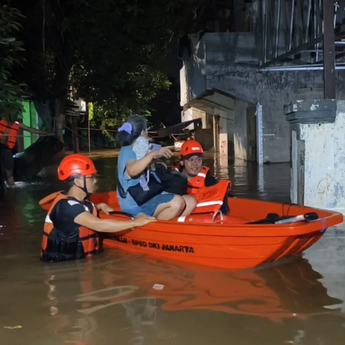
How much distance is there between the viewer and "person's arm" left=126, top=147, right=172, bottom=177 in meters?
5.07

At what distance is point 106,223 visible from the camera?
5.15m

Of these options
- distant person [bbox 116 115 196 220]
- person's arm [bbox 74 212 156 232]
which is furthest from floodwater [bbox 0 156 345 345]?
distant person [bbox 116 115 196 220]

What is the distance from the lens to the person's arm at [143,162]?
507cm

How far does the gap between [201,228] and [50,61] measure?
10988 mm

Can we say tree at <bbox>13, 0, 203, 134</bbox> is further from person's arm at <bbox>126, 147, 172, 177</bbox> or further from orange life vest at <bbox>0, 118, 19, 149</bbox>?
person's arm at <bbox>126, 147, 172, 177</bbox>

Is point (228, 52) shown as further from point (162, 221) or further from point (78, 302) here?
point (78, 302)

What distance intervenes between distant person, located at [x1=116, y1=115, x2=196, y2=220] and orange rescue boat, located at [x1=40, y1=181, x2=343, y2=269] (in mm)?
184

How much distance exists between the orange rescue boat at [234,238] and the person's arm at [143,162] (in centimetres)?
54

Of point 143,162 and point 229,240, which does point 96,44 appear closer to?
point 143,162

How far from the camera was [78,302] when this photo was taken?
13.9ft

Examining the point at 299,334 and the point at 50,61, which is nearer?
the point at 299,334

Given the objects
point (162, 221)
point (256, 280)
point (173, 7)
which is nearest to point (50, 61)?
point (173, 7)

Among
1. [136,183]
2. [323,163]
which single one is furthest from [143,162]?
[323,163]

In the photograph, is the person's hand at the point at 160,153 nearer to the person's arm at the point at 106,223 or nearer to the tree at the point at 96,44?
the person's arm at the point at 106,223
